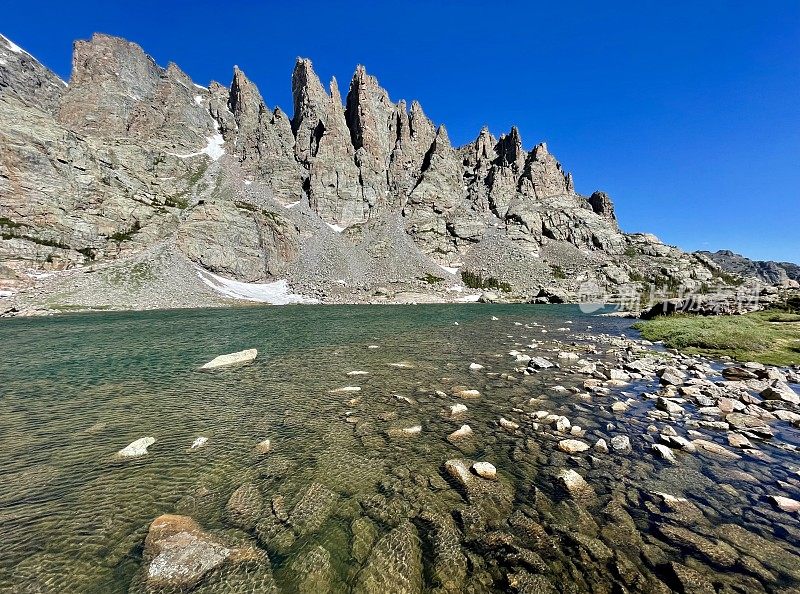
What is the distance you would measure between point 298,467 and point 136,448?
17.8 ft

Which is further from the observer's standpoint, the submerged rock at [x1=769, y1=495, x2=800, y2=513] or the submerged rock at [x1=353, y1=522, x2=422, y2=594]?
the submerged rock at [x1=769, y1=495, x2=800, y2=513]

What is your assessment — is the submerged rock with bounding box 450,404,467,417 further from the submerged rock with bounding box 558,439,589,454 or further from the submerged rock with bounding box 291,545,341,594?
the submerged rock with bounding box 291,545,341,594

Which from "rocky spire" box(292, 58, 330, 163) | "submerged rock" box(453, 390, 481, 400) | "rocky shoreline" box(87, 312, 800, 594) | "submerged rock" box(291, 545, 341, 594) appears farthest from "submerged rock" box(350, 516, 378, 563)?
"rocky spire" box(292, 58, 330, 163)

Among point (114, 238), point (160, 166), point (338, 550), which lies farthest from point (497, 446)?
point (160, 166)

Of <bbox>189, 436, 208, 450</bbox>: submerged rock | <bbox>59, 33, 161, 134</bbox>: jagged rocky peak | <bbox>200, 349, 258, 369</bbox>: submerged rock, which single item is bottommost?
<bbox>200, 349, 258, 369</bbox>: submerged rock

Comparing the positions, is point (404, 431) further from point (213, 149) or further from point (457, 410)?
point (213, 149)

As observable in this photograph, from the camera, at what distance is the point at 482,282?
16750 centimetres

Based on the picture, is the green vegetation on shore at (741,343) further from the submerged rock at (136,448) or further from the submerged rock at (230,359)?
the submerged rock at (230,359)

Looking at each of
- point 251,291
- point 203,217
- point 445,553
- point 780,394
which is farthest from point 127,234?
point 780,394

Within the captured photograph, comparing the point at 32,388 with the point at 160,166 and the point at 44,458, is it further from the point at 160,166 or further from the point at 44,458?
the point at 160,166

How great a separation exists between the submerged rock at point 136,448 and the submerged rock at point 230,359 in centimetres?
1056

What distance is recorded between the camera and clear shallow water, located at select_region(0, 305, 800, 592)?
5898mm

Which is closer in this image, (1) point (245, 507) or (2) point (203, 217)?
(1) point (245, 507)

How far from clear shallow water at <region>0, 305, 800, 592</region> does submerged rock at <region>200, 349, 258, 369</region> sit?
1456mm
